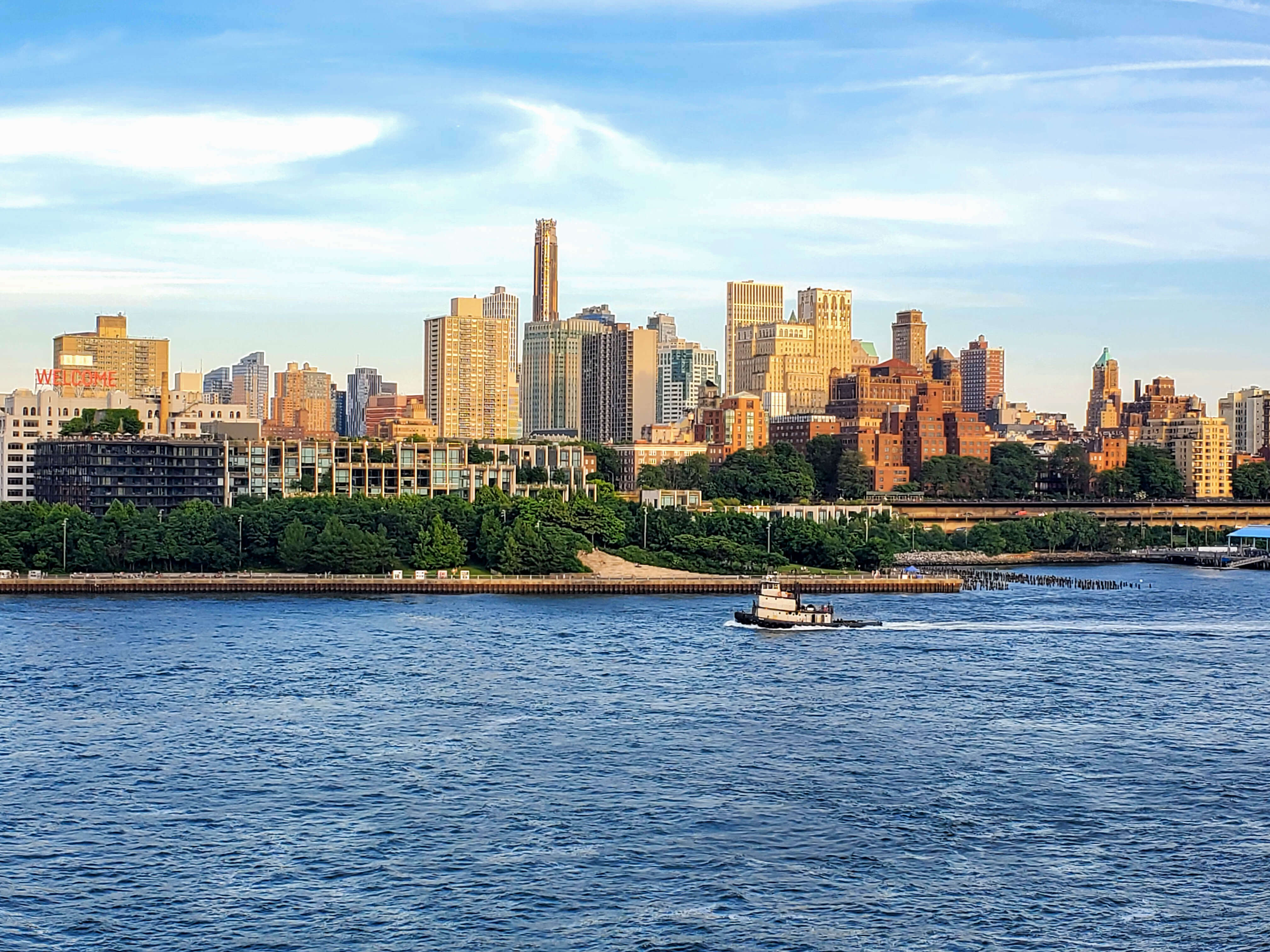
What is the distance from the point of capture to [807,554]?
14312 centimetres

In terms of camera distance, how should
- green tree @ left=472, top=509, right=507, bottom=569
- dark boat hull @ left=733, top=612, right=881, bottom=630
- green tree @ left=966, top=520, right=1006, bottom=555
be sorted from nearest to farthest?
dark boat hull @ left=733, top=612, right=881, bottom=630
green tree @ left=472, top=509, right=507, bottom=569
green tree @ left=966, top=520, right=1006, bottom=555

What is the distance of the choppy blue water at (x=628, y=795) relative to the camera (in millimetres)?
42344

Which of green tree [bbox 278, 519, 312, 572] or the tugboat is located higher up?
green tree [bbox 278, 519, 312, 572]

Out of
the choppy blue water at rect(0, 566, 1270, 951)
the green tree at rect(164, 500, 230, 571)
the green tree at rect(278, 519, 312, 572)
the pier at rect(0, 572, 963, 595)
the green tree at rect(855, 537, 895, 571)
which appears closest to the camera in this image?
the choppy blue water at rect(0, 566, 1270, 951)

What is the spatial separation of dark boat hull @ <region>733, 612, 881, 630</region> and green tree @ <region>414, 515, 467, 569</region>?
112 feet

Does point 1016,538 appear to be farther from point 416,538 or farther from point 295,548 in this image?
point 295,548

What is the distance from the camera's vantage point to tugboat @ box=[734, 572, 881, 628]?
4016 inches

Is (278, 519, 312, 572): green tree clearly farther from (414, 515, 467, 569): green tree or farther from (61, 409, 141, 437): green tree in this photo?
(61, 409, 141, 437): green tree

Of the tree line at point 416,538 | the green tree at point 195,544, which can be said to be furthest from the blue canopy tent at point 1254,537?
the green tree at point 195,544

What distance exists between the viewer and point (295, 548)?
13112 centimetres

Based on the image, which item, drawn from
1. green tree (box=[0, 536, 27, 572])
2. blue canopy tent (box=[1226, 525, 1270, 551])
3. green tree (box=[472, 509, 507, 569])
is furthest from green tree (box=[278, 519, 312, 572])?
blue canopy tent (box=[1226, 525, 1270, 551])

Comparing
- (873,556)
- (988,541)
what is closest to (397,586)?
(873,556)

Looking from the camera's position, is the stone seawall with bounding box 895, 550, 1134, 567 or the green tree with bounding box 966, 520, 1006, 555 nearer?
the stone seawall with bounding box 895, 550, 1134, 567

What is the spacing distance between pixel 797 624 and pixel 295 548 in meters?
47.2
